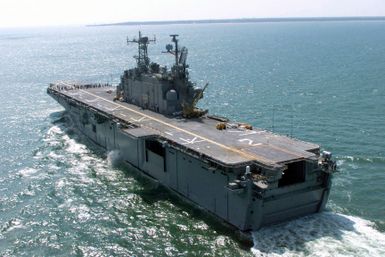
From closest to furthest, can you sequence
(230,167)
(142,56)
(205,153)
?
(230,167) < (205,153) < (142,56)

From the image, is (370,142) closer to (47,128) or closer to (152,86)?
(152,86)

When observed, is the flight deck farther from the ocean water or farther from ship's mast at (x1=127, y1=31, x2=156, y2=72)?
ship's mast at (x1=127, y1=31, x2=156, y2=72)

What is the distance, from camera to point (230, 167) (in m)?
26.8

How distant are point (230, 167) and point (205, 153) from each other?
2825 mm

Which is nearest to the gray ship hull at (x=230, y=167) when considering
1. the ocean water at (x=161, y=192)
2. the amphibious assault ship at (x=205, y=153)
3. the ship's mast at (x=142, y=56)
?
the amphibious assault ship at (x=205, y=153)

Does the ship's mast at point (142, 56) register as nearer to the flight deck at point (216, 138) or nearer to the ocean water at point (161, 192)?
the flight deck at point (216, 138)

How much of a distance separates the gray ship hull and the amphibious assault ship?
6 cm

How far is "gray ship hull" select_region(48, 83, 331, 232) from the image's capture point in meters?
26.8

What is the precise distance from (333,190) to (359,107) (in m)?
26.7

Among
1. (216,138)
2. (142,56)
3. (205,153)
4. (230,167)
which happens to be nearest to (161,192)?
(216,138)

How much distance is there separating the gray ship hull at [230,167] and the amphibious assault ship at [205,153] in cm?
6

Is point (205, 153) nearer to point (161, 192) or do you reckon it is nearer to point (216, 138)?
point (216, 138)

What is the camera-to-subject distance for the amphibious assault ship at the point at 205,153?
2701 cm

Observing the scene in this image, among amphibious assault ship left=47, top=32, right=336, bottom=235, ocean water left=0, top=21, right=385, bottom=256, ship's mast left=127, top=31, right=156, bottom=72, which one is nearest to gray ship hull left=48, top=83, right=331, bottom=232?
amphibious assault ship left=47, top=32, right=336, bottom=235
